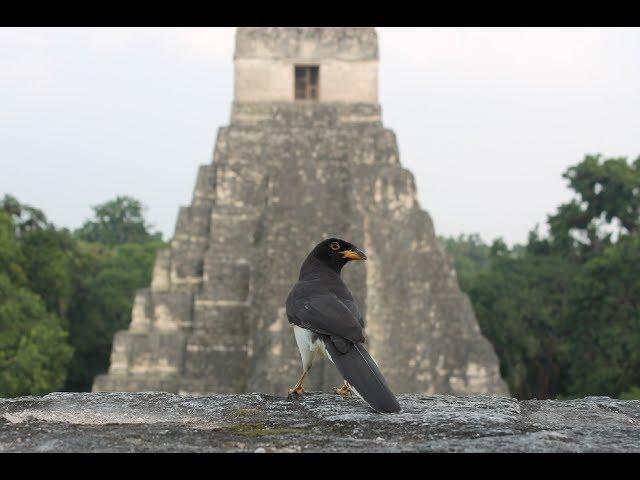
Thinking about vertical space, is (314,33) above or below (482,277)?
above

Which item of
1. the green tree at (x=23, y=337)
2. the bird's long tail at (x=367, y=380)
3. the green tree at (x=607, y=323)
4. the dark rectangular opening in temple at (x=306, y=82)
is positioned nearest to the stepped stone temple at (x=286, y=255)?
the dark rectangular opening in temple at (x=306, y=82)

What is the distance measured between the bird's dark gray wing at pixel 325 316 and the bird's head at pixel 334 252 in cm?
25

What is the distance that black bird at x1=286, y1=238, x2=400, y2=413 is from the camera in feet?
10.9

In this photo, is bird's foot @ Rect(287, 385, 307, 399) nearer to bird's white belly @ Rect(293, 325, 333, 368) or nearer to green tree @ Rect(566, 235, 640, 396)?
bird's white belly @ Rect(293, 325, 333, 368)

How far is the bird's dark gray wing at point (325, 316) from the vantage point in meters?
3.65

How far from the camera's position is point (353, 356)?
3482mm

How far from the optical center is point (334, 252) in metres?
4.22

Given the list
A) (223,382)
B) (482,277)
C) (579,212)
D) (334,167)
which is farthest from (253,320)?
(579,212)

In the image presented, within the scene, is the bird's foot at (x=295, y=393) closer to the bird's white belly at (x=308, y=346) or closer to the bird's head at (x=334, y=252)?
the bird's white belly at (x=308, y=346)

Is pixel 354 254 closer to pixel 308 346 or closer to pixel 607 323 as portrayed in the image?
pixel 308 346
